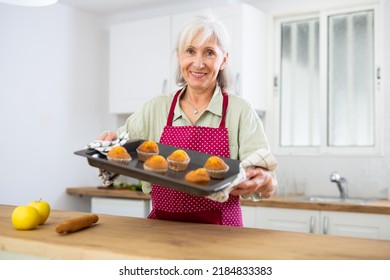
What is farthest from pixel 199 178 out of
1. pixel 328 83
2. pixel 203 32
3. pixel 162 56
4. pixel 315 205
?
pixel 162 56

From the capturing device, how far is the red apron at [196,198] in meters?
1.92

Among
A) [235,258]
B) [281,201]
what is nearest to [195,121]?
[235,258]

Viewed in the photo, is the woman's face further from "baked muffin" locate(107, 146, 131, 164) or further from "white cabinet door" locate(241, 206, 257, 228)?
"white cabinet door" locate(241, 206, 257, 228)

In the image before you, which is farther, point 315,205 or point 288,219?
point 288,219

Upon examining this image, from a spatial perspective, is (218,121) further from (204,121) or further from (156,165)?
(156,165)

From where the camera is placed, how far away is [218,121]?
6.75ft

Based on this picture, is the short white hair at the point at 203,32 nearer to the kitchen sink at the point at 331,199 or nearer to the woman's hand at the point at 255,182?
the woman's hand at the point at 255,182

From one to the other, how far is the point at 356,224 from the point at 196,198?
1.50 metres

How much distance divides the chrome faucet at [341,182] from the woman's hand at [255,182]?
1905mm

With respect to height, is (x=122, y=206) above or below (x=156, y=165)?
below

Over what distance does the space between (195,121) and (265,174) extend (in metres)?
0.51

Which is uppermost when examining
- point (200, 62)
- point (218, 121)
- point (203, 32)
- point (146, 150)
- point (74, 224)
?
point (203, 32)

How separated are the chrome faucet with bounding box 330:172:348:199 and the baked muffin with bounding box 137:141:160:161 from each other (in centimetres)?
204

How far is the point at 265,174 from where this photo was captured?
168cm
